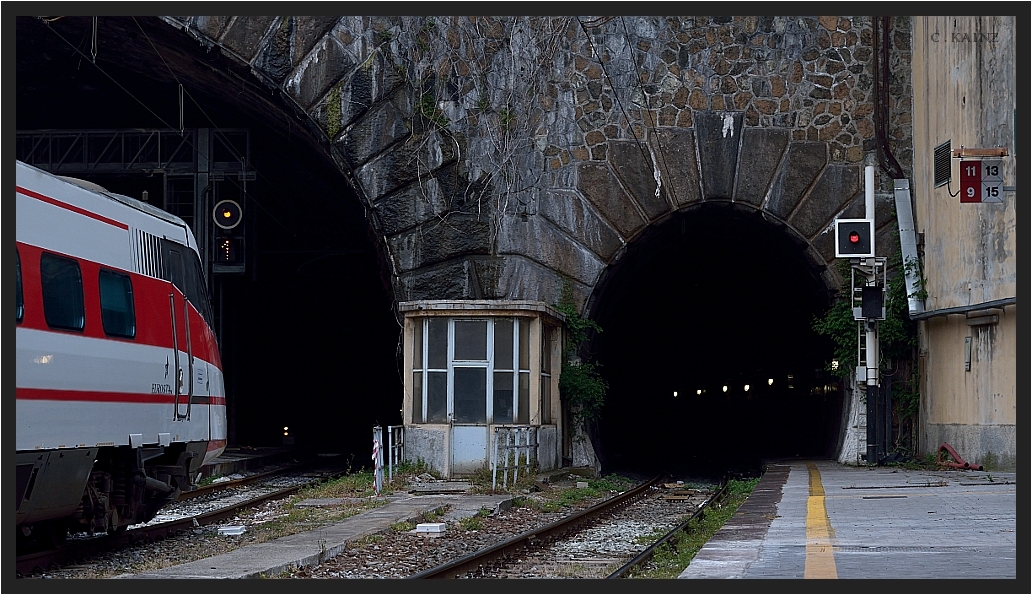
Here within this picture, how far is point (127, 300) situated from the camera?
11.7m

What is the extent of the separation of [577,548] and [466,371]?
7.52 meters

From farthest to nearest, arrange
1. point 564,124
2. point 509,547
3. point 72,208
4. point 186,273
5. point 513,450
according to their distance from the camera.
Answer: point 564,124 → point 513,450 → point 186,273 → point 509,547 → point 72,208

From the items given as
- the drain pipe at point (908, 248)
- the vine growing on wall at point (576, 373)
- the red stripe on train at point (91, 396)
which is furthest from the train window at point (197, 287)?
the drain pipe at point (908, 248)

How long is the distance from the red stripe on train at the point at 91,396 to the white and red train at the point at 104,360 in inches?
0.5

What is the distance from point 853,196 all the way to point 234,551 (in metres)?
15.3

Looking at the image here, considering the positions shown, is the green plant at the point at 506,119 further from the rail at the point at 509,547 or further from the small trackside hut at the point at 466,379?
the rail at the point at 509,547

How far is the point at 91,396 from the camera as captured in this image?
10.6 metres

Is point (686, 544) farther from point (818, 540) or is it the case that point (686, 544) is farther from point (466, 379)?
point (466, 379)

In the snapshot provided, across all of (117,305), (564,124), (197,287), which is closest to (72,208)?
(117,305)

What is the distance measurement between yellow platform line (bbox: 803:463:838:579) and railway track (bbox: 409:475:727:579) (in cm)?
146

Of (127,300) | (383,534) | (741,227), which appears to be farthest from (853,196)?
(127,300)

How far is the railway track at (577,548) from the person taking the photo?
10398 mm

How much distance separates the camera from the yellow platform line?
27.3 ft

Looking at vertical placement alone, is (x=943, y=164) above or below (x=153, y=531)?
above
